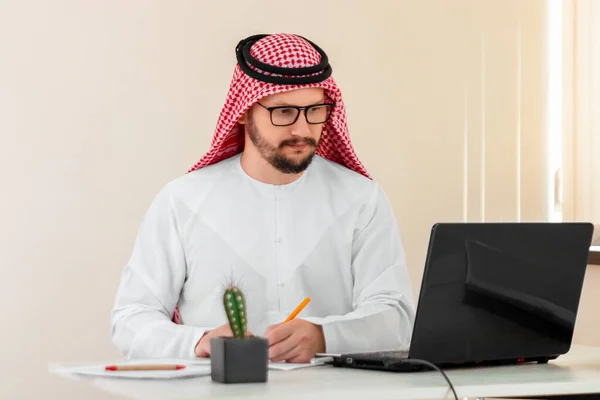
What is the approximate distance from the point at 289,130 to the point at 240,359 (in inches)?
44.7

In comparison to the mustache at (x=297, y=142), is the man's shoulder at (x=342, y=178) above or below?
below

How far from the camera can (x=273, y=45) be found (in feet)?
9.03

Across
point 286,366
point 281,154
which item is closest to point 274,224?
point 281,154

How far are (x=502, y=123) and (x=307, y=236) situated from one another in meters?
2.00

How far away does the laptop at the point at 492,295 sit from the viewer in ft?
6.11

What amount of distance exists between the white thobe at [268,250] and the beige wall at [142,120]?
2.99 ft

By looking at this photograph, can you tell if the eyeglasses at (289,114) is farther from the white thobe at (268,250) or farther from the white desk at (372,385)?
the white desk at (372,385)

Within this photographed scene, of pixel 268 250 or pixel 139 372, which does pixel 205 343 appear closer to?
pixel 139 372

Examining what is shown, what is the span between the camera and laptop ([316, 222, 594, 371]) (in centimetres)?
186

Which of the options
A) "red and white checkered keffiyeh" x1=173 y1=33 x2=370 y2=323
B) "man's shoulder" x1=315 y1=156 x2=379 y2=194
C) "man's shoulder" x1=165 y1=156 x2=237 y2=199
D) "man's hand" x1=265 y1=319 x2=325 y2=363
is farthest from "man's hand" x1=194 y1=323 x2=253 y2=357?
"man's shoulder" x1=315 y1=156 x2=379 y2=194

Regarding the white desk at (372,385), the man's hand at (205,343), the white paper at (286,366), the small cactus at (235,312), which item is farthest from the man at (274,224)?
the small cactus at (235,312)

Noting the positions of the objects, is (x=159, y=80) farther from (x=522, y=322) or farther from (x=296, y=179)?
(x=522, y=322)

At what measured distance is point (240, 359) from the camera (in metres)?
1.67

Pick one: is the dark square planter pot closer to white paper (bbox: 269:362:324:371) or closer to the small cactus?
the small cactus
